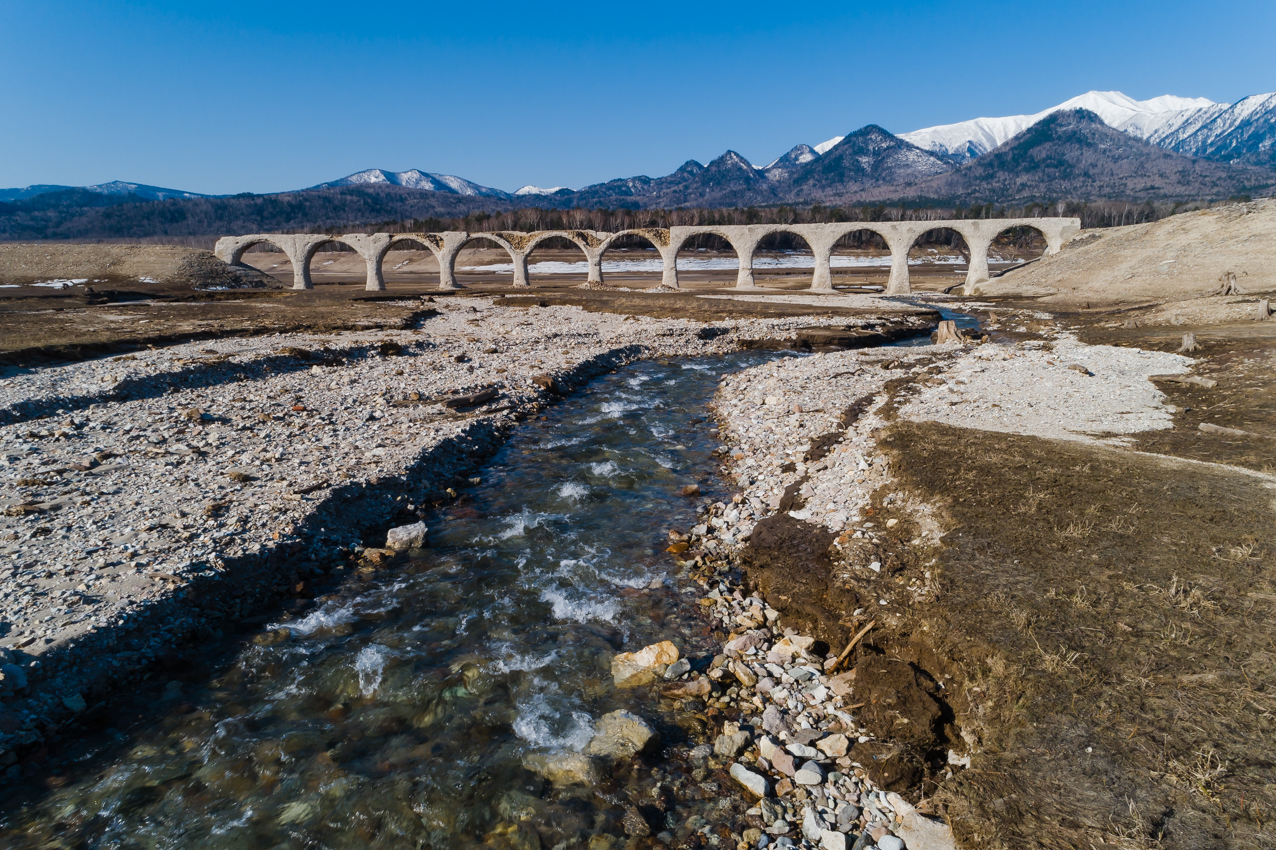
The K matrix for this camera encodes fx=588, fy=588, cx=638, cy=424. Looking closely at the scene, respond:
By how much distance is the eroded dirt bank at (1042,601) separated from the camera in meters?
4.21

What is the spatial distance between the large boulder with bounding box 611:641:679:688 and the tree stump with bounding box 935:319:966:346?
2321 centimetres

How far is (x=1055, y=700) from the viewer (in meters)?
4.97

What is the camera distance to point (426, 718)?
20.4 feet

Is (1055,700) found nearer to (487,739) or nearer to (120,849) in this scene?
(487,739)

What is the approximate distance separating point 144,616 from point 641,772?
6208 millimetres

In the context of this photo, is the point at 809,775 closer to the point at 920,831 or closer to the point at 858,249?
the point at 920,831

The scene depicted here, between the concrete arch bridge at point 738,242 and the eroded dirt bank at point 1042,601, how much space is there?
148 ft

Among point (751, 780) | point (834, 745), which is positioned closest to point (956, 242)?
point (834, 745)

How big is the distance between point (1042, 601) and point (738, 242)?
56635 millimetres

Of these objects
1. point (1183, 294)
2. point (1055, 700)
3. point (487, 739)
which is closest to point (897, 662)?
point (1055, 700)

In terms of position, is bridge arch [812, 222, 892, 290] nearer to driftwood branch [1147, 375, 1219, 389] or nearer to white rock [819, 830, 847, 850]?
driftwood branch [1147, 375, 1219, 389]

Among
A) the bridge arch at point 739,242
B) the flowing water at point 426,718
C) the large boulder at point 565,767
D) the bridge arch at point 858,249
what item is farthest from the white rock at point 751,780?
the bridge arch at point 858,249

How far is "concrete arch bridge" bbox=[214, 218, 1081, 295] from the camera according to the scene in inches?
2130

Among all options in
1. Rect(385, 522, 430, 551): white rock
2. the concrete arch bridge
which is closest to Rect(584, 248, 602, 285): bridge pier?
the concrete arch bridge
